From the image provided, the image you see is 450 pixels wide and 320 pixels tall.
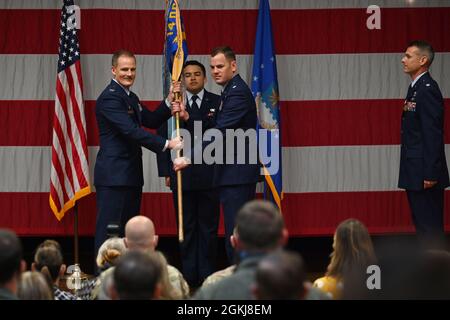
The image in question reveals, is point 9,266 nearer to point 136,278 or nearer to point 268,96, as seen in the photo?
point 136,278

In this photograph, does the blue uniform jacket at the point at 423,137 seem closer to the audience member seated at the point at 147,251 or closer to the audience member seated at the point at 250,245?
the audience member seated at the point at 147,251

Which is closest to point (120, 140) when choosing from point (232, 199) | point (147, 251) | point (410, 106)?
point (232, 199)

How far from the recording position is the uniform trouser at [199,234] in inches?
268

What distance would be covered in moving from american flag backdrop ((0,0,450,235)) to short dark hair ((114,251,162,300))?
4.36 m

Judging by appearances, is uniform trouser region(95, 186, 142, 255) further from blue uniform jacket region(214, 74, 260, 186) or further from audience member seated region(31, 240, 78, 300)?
audience member seated region(31, 240, 78, 300)

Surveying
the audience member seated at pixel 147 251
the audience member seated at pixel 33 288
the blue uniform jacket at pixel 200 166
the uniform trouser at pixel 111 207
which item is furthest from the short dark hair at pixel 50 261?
the blue uniform jacket at pixel 200 166

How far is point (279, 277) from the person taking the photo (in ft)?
9.24

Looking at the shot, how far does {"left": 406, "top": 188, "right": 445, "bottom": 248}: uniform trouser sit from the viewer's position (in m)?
6.35

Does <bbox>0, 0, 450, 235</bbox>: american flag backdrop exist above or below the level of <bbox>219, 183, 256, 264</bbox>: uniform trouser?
above

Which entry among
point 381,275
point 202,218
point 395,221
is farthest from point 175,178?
point 381,275

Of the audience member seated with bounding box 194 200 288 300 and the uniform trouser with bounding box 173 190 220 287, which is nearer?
the audience member seated with bounding box 194 200 288 300

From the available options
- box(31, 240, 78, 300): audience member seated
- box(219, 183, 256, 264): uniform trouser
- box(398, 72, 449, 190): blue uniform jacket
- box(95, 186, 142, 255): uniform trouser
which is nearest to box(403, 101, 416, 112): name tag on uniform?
box(398, 72, 449, 190): blue uniform jacket

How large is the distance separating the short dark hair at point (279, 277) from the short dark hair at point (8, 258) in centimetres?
91

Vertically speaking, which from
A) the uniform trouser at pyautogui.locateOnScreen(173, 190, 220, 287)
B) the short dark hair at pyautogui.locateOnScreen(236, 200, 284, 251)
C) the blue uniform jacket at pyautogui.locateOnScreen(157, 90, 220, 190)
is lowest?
the uniform trouser at pyautogui.locateOnScreen(173, 190, 220, 287)
